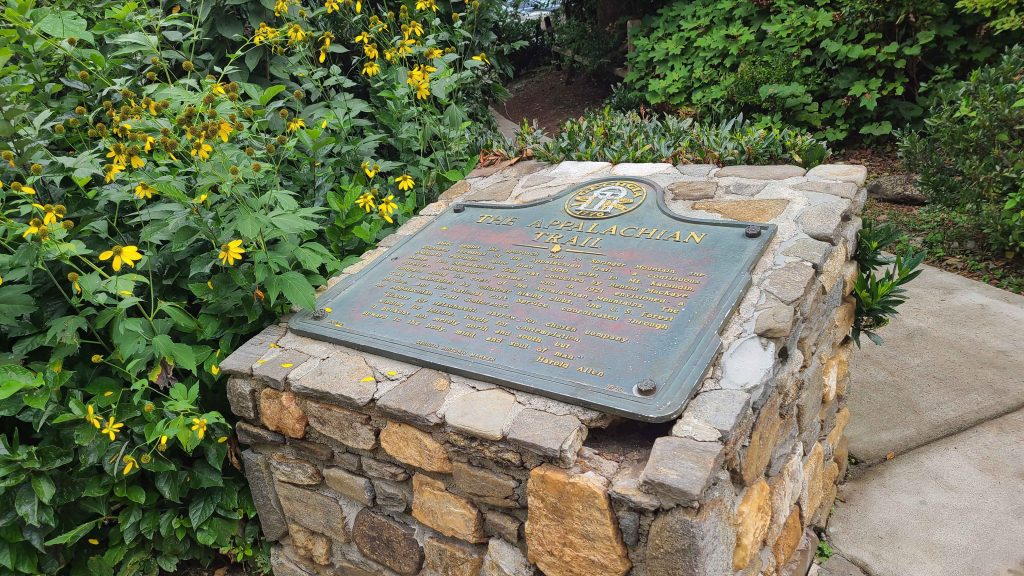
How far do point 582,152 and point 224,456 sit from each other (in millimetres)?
2050

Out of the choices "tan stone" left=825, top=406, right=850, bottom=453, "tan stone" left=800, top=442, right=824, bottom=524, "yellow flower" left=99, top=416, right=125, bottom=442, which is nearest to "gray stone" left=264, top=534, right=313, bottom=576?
"yellow flower" left=99, top=416, right=125, bottom=442

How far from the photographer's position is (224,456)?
2.42m

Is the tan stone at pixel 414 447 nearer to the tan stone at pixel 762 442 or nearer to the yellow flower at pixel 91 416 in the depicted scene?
the tan stone at pixel 762 442

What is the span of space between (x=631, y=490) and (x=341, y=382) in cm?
→ 96

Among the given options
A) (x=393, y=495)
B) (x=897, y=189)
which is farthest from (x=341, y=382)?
(x=897, y=189)

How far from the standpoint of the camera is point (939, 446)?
274cm

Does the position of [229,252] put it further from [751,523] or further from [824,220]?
[824,220]

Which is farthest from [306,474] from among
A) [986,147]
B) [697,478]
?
[986,147]

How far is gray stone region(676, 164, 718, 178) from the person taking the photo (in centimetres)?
277

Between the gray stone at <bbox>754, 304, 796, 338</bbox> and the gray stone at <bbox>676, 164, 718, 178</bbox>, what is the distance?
955mm

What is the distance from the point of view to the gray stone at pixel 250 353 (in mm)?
2262

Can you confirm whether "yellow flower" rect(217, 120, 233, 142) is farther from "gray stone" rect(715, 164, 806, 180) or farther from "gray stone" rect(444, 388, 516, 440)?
"gray stone" rect(715, 164, 806, 180)

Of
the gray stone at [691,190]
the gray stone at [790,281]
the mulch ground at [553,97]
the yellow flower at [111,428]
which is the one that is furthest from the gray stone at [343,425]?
the mulch ground at [553,97]

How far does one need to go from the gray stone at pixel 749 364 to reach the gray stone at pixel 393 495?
3.35 ft
